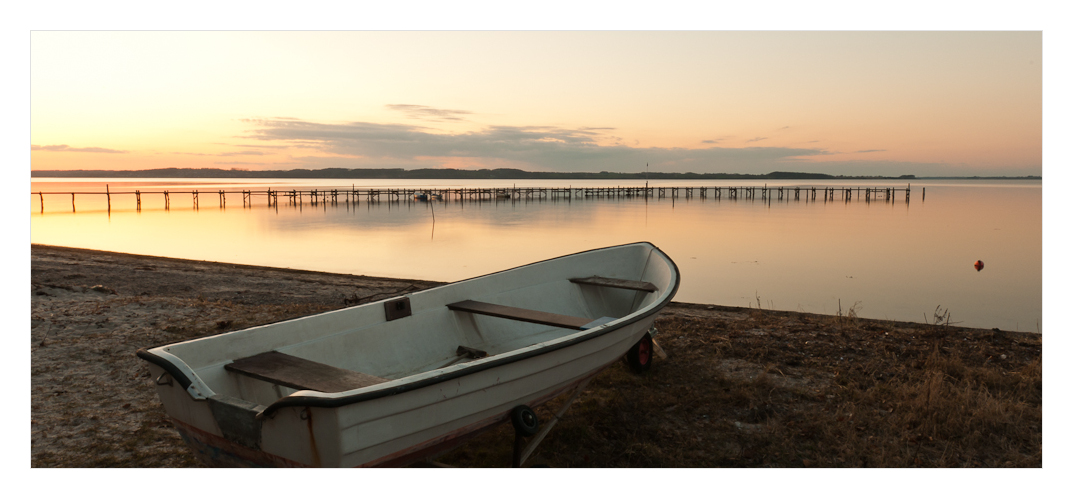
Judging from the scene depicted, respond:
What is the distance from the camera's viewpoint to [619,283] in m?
6.82

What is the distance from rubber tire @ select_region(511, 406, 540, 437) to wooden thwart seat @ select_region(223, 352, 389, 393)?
2.85ft

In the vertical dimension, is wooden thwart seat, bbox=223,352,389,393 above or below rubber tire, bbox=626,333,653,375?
above

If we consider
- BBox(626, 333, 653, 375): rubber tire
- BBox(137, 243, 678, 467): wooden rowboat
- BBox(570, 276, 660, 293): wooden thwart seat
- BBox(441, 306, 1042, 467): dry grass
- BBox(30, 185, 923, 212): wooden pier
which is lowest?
BBox(441, 306, 1042, 467): dry grass

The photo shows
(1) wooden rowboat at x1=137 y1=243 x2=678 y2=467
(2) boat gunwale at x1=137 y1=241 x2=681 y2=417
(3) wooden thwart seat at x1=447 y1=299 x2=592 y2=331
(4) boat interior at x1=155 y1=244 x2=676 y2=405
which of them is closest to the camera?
(2) boat gunwale at x1=137 y1=241 x2=681 y2=417

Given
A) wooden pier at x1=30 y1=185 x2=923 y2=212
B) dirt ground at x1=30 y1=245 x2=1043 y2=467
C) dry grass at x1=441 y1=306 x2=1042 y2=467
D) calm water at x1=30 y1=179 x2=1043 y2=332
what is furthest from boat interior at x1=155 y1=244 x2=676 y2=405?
wooden pier at x1=30 y1=185 x2=923 y2=212

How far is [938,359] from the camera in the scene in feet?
18.8

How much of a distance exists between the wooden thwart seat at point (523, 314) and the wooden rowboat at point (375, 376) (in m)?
0.01

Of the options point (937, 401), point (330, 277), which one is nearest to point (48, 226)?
point (330, 277)

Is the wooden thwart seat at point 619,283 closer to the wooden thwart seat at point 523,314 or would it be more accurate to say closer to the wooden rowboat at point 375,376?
the wooden rowboat at point 375,376

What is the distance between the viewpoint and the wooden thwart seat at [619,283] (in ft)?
21.6

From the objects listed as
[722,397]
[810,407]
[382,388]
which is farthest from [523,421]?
[810,407]

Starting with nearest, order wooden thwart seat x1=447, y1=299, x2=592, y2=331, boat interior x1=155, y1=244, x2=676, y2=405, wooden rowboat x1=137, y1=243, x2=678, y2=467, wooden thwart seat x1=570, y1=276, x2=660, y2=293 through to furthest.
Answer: wooden rowboat x1=137, y1=243, x2=678, y2=467, boat interior x1=155, y1=244, x2=676, y2=405, wooden thwart seat x1=447, y1=299, x2=592, y2=331, wooden thwart seat x1=570, y1=276, x2=660, y2=293

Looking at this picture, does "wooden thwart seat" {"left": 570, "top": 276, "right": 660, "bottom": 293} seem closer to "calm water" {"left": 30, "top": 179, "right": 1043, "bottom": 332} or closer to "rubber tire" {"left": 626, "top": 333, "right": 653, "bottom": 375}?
"rubber tire" {"left": 626, "top": 333, "right": 653, "bottom": 375}

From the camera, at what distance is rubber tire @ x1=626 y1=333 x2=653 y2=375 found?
5.63m
